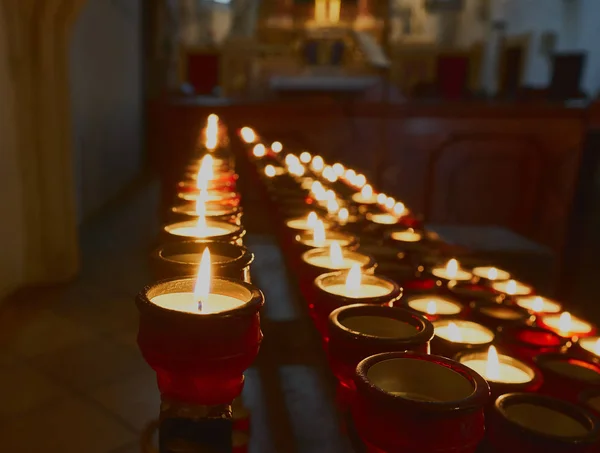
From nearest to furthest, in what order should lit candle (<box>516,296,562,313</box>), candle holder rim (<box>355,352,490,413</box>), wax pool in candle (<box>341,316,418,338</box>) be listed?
1. candle holder rim (<box>355,352,490,413</box>)
2. wax pool in candle (<box>341,316,418,338</box>)
3. lit candle (<box>516,296,562,313</box>)

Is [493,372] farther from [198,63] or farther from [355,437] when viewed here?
[198,63]

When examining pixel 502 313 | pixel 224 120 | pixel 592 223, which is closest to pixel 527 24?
pixel 592 223

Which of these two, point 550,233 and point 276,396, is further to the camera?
point 550,233

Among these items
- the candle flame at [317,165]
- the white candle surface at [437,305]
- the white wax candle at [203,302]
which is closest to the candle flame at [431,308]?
the white candle surface at [437,305]

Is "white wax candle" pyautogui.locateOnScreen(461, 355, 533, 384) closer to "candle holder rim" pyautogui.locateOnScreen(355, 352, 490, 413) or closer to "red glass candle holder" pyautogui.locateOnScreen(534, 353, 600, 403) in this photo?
"red glass candle holder" pyautogui.locateOnScreen(534, 353, 600, 403)

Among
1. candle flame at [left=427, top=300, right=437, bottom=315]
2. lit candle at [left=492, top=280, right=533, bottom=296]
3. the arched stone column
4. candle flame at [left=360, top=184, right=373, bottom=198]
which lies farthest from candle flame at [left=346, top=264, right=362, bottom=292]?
the arched stone column

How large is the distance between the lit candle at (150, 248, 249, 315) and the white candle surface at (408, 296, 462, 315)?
1.55 feet

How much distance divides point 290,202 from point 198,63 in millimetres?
11038

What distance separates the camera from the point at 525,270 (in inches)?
104

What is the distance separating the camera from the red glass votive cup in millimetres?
517

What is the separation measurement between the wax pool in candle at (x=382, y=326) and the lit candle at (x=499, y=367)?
0.14 metres

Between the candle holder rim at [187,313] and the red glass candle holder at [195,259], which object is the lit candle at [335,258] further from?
the candle holder rim at [187,313]

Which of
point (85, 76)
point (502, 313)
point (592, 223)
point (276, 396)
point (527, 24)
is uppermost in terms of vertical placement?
point (527, 24)

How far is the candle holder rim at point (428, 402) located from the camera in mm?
501
